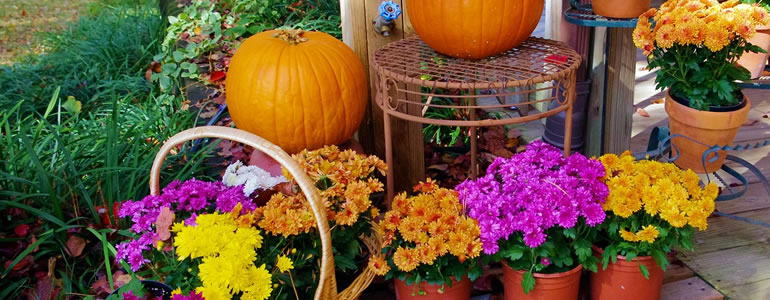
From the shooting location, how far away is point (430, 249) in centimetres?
156

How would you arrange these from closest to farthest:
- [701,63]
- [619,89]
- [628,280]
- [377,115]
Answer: [628,280] < [701,63] < [619,89] < [377,115]

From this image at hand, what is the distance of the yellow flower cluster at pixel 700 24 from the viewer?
1828mm

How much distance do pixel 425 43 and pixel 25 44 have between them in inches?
175

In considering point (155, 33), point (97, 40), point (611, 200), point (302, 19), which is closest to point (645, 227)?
point (611, 200)

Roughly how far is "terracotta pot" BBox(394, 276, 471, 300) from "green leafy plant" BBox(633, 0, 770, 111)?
0.91 meters

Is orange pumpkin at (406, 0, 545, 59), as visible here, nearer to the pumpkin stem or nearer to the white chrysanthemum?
the pumpkin stem

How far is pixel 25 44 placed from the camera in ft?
17.3

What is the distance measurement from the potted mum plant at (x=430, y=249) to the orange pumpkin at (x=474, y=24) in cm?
44

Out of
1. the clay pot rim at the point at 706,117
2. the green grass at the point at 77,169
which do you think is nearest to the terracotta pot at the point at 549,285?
the clay pot rim at the point at 706,117

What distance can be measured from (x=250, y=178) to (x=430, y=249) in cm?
65

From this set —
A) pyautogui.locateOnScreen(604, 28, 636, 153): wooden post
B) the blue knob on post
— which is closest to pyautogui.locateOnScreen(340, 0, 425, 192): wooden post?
the blue knob on post

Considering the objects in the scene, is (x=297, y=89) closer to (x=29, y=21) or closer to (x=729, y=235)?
(x=729, y=235)

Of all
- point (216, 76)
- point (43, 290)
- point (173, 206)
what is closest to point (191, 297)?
point (173, 206)

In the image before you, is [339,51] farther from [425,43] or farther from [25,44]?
[25,44]
